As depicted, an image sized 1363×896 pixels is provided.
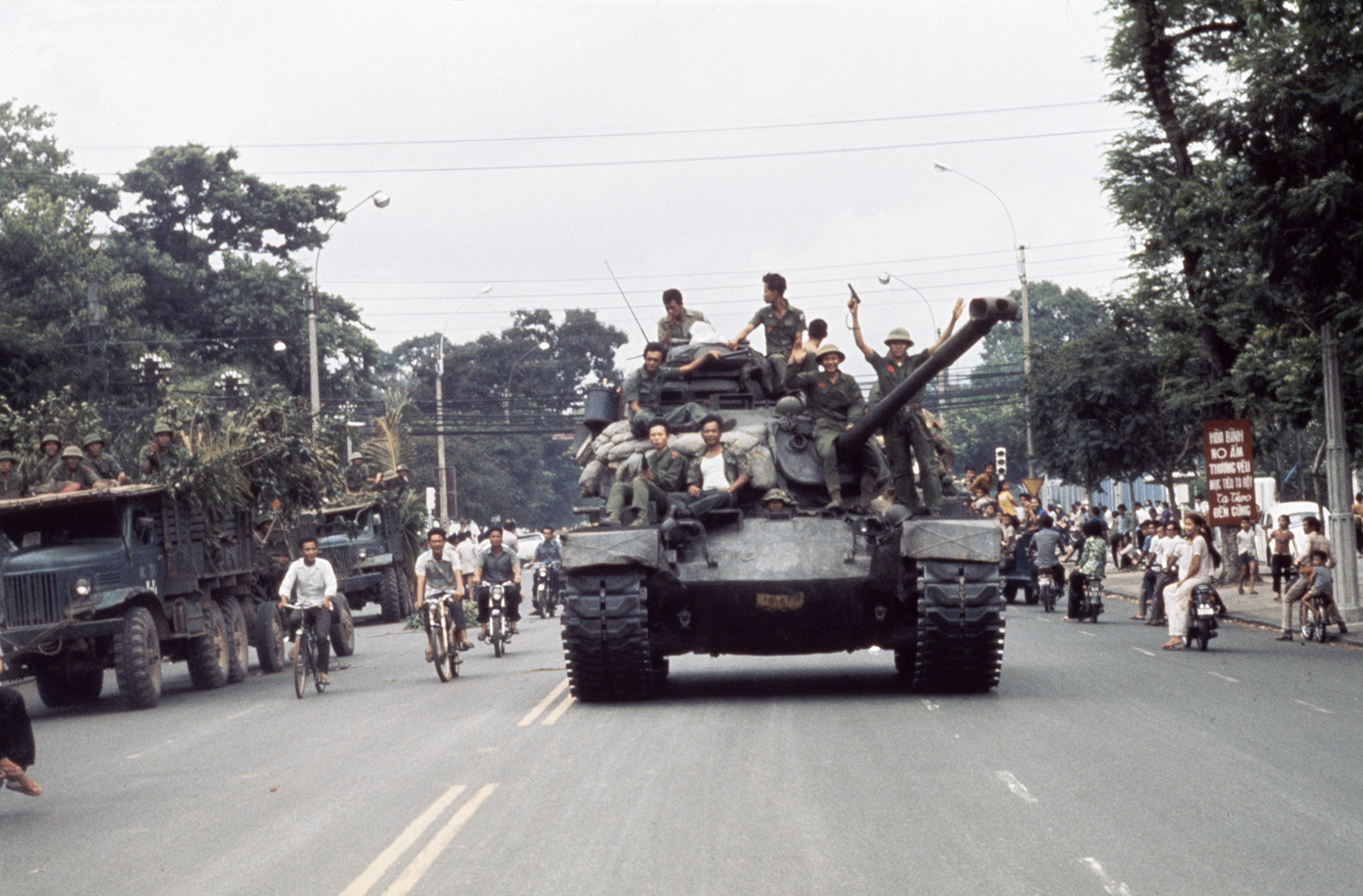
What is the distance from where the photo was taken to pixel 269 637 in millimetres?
23344

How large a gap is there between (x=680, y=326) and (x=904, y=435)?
11.6ft

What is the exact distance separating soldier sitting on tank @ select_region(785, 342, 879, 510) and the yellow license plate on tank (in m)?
1.53

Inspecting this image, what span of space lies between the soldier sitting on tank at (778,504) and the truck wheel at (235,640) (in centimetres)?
870

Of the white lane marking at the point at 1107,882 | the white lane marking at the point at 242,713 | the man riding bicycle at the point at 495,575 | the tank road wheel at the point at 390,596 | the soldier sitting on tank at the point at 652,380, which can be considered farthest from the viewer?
the tank road wheel at the point at 390,596

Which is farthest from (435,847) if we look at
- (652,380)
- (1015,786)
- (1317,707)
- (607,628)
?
(652,380)

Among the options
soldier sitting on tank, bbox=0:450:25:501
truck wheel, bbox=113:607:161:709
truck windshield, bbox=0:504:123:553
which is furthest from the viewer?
soldier sitting on tank, bbox=0:450:25:501

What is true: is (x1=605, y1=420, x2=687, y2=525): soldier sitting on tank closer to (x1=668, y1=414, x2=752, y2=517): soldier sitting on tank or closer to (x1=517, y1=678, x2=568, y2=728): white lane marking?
(x1=668, y1=414, x2=752, y2=517): soldier sitting on tank

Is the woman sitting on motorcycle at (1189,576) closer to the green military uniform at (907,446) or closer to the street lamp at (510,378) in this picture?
the green military uniform at (907,446)

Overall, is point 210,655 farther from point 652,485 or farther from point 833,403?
point 833,403

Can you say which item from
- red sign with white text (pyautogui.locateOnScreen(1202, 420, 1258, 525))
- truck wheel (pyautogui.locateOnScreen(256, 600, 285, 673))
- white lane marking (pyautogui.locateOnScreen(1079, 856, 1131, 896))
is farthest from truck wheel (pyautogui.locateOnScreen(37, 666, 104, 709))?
red sign with white text (pyautogui.locateOnScreen(1202, 420, 1258, 525))

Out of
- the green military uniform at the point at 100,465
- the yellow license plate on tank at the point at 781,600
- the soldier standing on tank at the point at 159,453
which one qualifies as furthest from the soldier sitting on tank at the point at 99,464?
the yellow license plate on tank at the point at 781,600

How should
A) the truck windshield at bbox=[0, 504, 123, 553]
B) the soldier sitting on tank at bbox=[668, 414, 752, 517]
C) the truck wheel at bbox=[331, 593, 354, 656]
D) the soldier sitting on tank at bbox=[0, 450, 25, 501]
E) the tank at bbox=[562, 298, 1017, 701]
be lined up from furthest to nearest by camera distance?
1. the truck wheel at bbox=[331, 593, 354, 656]
2. the soldier sitting on tank at bbox=[0, 450, 25, 501]
3. the truck windshield at bbox=[0, 504, 123, 553]
4. the soldier sitting on tank at bbox=[668, 414, 752, 517]
5. the tank at bbox=[562, 298, 1017, 701]

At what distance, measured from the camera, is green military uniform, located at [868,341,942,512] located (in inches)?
616

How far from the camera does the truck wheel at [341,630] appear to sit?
24219 mm
